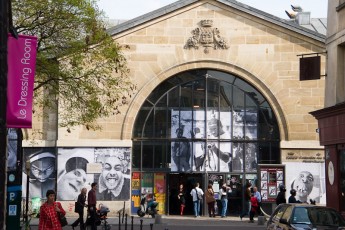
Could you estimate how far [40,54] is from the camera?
72.7ft

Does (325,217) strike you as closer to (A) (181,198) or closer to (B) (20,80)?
(B) (20,80)

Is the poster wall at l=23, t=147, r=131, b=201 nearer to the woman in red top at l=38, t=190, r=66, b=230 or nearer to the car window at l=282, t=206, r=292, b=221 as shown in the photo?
the car window at l=282, t=206, r=292, b=221

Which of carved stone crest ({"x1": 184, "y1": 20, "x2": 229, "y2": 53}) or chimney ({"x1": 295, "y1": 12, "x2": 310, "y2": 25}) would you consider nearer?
carved stone crest ({"x1": 184, "y1": 20, "x2": 229, "y2": 53})

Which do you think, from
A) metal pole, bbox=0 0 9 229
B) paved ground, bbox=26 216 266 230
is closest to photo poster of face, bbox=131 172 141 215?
paved ground, bbox=26 216 266 230

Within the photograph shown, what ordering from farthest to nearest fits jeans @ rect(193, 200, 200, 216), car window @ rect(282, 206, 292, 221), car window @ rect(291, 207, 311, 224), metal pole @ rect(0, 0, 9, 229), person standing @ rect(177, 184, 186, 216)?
1. person standing @ rect(177, 184, 186, 216)
2. jeans @ rect(193, 200, 200, 216)
3. car window @ rect(282, 206, 292, 221)
4. car window @ rect(291, 207, 311, 224)
5. metal pole @ rect(0, 0, 9, 229)

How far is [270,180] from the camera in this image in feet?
120

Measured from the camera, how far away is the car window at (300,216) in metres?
16.9

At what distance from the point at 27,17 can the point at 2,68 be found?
1422 centimetres

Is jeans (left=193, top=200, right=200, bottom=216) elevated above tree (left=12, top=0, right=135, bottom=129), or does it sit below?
below

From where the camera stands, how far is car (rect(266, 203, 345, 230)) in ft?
54.5

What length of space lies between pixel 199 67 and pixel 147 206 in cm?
819

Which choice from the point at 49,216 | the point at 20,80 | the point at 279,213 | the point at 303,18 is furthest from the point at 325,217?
the point at 303,18

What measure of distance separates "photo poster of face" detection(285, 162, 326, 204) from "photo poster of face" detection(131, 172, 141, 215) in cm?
811

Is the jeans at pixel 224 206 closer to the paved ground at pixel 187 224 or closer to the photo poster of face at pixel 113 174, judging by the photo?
the paved ground at pixel 187 224
